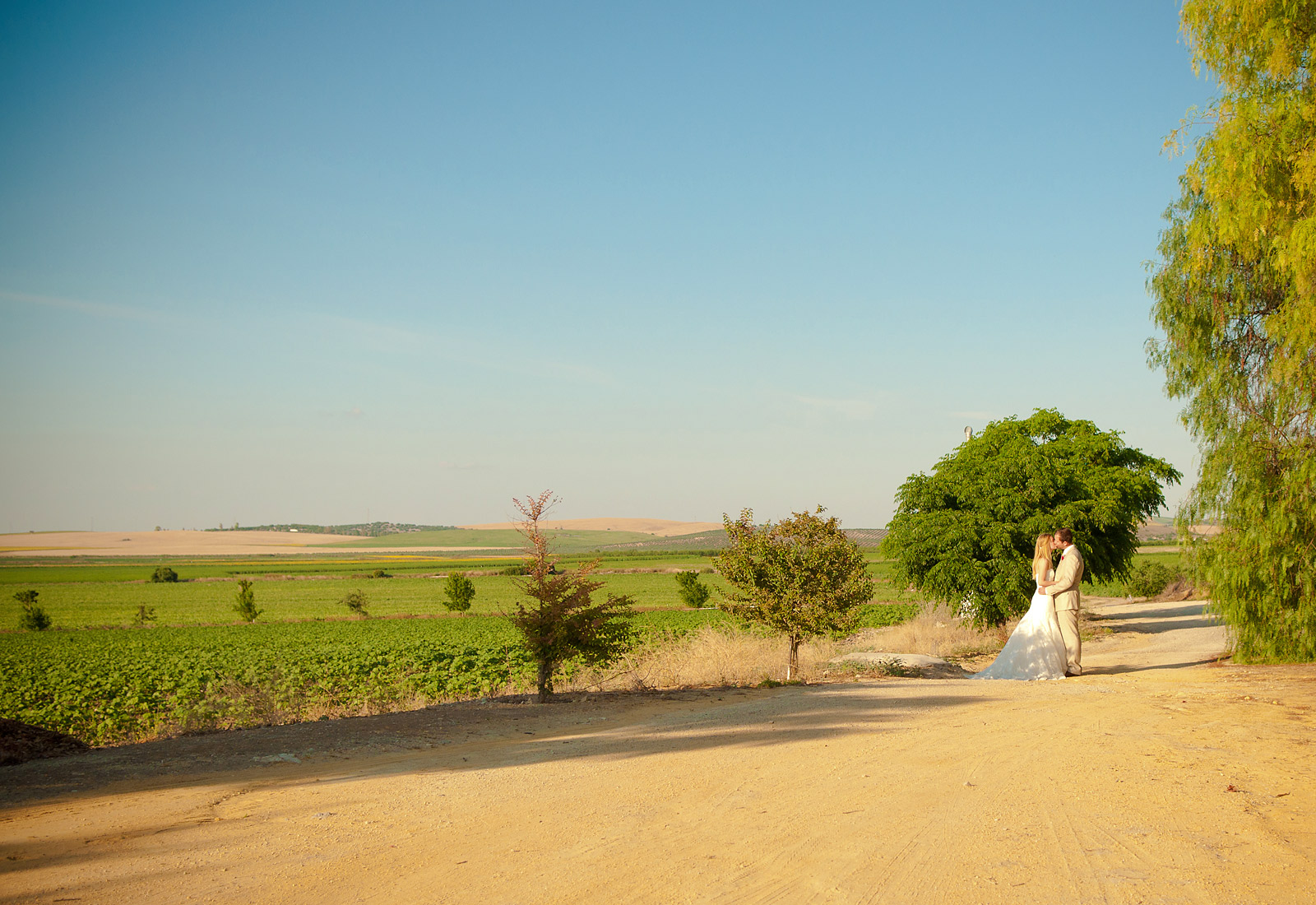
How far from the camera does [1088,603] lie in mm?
48219

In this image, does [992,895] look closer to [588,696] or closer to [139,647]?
[588,696]

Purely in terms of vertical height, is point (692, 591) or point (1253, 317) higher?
point (1253, 317)

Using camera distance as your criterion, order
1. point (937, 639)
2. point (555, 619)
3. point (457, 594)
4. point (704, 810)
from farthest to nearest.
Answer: point (457, 594)
point (937, 639)
point (555, 619)
point (704, 810)

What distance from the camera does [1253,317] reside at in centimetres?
1405

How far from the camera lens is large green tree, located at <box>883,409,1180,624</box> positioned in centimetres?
2347

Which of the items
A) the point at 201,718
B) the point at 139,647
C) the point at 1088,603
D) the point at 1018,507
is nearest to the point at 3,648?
the point at 139,647

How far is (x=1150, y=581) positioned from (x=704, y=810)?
174 feet

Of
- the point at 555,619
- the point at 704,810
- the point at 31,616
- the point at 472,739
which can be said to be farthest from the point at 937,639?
the point at 31,616

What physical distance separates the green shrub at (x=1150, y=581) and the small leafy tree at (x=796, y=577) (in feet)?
139

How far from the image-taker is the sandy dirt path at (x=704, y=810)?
4.48m

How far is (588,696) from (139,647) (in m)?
27.1

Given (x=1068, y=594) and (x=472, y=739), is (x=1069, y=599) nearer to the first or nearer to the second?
(x=1068, y=594)

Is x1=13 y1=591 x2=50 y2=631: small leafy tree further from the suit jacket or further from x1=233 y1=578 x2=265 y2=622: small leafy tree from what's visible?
the suit jacket

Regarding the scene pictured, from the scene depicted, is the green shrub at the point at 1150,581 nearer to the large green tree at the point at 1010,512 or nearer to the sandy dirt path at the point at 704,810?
the large green tree at the point at 1010,512
